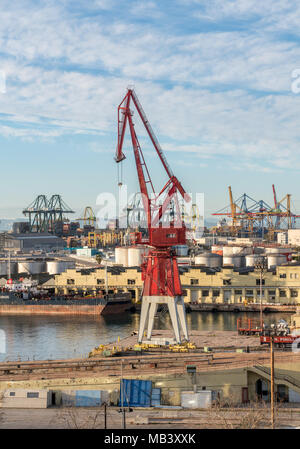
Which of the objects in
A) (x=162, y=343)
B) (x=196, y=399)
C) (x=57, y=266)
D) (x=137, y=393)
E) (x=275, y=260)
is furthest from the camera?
(x=57, y=266)

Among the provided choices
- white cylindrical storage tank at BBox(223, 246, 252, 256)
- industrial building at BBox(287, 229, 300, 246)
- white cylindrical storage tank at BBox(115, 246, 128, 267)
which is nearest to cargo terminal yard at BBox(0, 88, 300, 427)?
white cylindrical storage tank at BBox(115, 246, 128, 267)

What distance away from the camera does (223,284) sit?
53938 mm

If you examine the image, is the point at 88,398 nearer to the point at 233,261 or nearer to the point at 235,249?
the point at 233,261

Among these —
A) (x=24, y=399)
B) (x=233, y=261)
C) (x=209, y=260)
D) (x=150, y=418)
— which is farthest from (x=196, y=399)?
(x=233, y=261)

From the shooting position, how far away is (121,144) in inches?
1390

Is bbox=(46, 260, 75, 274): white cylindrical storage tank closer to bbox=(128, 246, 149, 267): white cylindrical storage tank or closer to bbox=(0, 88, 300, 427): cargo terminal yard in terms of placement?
bbox=(128, 246, 149, 267): white cylindrical storage tank

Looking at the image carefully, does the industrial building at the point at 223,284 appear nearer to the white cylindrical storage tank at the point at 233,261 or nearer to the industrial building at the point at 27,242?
the white cylindrical storage tank at the point at 233,261

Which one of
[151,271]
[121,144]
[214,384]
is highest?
[121,144]

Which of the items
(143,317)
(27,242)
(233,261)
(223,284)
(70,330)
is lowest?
(70,330)

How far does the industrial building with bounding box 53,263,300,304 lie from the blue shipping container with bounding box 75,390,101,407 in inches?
1162

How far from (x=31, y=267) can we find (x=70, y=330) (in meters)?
31.8
